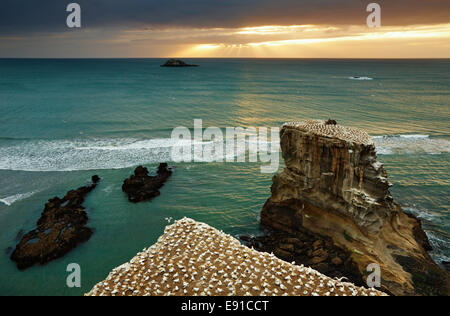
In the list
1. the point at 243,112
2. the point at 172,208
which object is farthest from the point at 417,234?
the point at 243,112

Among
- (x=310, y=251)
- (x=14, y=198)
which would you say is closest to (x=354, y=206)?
(x=310, y=251)

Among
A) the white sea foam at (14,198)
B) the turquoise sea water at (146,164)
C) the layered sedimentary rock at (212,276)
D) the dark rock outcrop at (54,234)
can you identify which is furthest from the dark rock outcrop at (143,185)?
the layered sedimentary rock at (212,276)

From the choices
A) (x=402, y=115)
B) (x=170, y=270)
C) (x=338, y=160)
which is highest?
(x=402, y=115)

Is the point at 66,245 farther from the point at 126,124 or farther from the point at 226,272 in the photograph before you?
the point at 126,124

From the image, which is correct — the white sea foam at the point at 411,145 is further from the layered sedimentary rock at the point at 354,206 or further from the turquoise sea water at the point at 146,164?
the layered sedimentary rock at the point at 354,206

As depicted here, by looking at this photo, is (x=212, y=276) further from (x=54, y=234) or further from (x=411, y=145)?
(x=411, y=145)

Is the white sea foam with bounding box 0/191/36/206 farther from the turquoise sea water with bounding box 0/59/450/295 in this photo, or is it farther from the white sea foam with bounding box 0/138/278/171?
the white sea foam with bounding box 0/138/278/171
